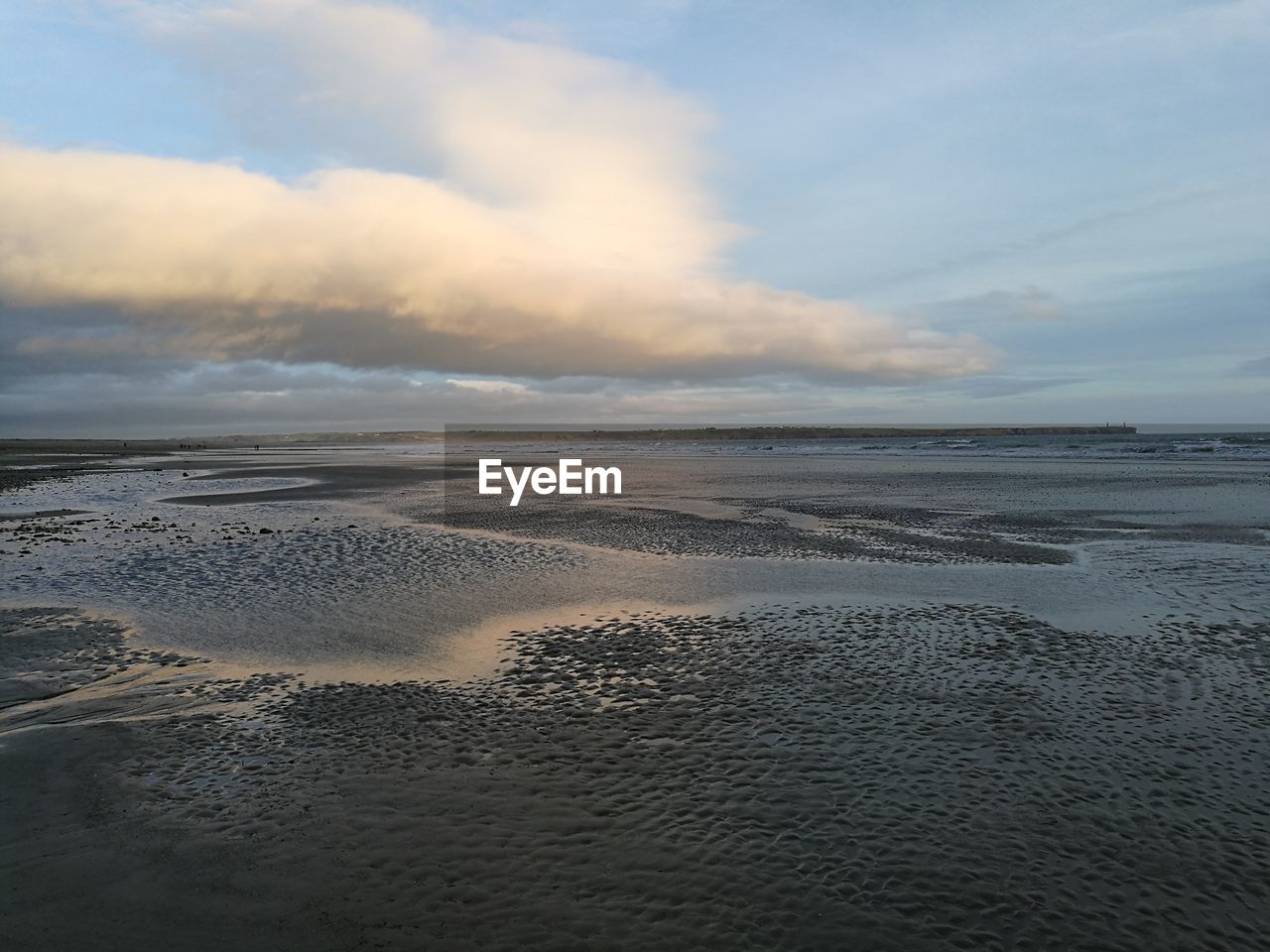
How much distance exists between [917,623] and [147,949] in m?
13.6

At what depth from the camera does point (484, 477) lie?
6094cm

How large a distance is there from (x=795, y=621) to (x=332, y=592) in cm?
1127

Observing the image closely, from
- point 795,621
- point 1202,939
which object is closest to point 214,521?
point 795,621

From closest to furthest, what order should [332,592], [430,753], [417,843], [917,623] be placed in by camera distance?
1. [417,843]
2. [430,753]
3. [917,623]
4. [332,592]

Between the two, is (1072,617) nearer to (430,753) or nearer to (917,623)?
(917,623)

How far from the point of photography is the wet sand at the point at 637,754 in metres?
6.50

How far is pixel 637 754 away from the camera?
953 centimetres

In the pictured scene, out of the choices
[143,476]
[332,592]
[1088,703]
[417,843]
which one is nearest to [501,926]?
[417,843]

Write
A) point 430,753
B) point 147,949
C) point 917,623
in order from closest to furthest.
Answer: point 147,949, point 430,753, point 917,623

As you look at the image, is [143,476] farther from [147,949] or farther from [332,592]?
[147,949]

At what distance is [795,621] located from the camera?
15688 millimetres

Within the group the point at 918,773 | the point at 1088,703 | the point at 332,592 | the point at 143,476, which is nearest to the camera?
the point at 918,773

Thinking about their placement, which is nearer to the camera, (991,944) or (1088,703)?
(991,944)

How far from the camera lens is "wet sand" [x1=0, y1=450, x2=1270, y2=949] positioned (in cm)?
650
